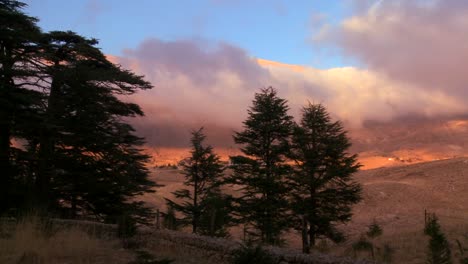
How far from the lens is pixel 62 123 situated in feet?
75.5

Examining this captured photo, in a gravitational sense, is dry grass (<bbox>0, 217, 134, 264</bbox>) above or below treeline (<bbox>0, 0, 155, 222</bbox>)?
below

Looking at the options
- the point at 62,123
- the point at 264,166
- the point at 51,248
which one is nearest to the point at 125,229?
the point at 51,248

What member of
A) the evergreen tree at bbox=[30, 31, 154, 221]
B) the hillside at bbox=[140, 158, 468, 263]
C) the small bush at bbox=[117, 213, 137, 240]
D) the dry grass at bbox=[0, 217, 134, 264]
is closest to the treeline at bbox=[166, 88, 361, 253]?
the evergreen tree at bbox=[30, 31, 154, 221]

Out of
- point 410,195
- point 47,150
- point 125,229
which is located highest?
point 47,150

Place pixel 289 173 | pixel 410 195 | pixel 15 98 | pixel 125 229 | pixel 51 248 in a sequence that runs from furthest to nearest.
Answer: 1. pixel 410 195
2. pixel 289 173
3. pixel 15 98
4. pixel 125 229
5. pixel 51 248

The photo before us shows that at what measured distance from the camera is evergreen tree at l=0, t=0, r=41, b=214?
2083 cm

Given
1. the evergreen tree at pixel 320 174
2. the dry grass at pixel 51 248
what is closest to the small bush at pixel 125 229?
the dry grass at pixel 51 248

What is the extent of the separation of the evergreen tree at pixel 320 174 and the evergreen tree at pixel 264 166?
0.89 meters

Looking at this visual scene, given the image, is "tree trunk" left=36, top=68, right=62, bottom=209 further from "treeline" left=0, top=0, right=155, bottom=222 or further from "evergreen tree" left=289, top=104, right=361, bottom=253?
"evergreen tree" left=289, top=104, right=361, bottom=253

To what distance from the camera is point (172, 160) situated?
146375 mm

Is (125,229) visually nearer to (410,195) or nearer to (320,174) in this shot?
(320,174)

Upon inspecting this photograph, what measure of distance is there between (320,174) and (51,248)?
21.3m

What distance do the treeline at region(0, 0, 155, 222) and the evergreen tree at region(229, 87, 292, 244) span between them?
24.8ft

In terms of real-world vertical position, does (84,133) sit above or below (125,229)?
above
